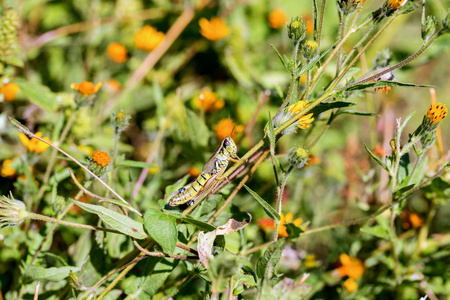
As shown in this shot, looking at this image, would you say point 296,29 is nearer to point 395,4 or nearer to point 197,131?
point 395,4

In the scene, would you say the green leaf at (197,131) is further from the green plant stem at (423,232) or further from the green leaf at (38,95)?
the green plant stem at (423,232)

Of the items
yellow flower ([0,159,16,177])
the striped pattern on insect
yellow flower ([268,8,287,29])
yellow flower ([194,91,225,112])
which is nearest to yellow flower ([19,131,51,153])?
yellow flower ([0,159,16,177])

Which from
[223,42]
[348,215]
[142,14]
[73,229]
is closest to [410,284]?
[348,215]

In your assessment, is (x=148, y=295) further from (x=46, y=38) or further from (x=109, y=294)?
(x=46, y=38)

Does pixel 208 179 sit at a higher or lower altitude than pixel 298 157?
lower

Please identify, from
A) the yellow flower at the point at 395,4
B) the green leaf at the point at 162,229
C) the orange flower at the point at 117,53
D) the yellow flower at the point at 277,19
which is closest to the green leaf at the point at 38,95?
the orange flower at the point at 117,53

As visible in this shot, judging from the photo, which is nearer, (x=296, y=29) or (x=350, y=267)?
(x=296, y=29)

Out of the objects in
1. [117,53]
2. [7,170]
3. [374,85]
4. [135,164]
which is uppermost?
[374,85]

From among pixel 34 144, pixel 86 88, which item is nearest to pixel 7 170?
pixel 34 144
